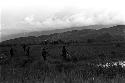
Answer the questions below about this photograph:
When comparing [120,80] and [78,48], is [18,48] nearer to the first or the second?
[78,48]

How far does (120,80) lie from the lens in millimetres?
13531

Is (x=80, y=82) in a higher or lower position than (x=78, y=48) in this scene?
higher

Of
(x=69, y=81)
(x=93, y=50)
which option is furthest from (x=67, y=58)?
(x=69, y=81)

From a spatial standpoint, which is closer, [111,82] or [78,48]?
[111,82]

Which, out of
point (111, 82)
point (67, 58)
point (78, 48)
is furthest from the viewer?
point (78, 48)

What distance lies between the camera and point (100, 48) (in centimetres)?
7681

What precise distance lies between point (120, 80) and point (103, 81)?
86 cm

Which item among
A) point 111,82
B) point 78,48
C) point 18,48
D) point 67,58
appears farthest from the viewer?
point 78,48

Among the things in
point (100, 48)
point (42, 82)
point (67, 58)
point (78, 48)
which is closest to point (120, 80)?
point (42, 82)

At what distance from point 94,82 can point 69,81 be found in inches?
49.6

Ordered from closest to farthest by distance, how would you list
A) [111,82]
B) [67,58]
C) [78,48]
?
1. [111,82]
2. [67,58]
3. [78,48]

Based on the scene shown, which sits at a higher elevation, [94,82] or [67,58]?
[94,82]

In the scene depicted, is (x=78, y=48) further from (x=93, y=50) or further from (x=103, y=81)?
(x=103, y=81)

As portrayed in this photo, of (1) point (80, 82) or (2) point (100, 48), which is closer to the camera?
(1) point (80, 82)
